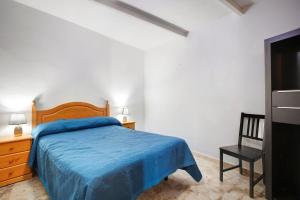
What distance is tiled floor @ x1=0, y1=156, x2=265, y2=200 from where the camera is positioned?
6.54 ft

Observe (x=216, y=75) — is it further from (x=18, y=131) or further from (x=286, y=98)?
(x=18, y=131)

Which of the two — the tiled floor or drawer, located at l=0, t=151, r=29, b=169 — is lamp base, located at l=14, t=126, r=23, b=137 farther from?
the tiled floor

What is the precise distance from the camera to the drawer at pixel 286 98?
64.1 inches

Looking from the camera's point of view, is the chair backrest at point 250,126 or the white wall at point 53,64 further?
the white wall at point 53,64

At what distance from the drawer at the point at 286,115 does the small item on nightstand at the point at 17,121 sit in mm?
3404

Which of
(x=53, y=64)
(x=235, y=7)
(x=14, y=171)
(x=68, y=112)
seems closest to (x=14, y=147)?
(x=14, y=171)

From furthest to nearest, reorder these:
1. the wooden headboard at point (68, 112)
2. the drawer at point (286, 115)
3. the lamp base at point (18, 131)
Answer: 1. the wooden headboard at point (68, 112)
2. the lamp base at point (18, 131)
3. the drawer at point (286, 115)

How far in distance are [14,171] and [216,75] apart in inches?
139

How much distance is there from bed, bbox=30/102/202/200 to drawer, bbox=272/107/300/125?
1097 mm

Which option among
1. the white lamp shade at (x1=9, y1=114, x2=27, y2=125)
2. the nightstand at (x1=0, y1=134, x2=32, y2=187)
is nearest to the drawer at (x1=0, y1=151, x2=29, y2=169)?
the nightstand at (x1=0, y1=134, x2=32, y2=187)

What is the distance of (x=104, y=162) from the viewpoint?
1.47 m

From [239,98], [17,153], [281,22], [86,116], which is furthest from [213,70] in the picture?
[17,153]

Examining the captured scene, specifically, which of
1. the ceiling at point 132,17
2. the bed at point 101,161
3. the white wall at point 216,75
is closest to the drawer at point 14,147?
the bed at point 101,161

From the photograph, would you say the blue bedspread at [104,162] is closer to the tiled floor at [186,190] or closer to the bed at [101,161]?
the bed at [101,161]
